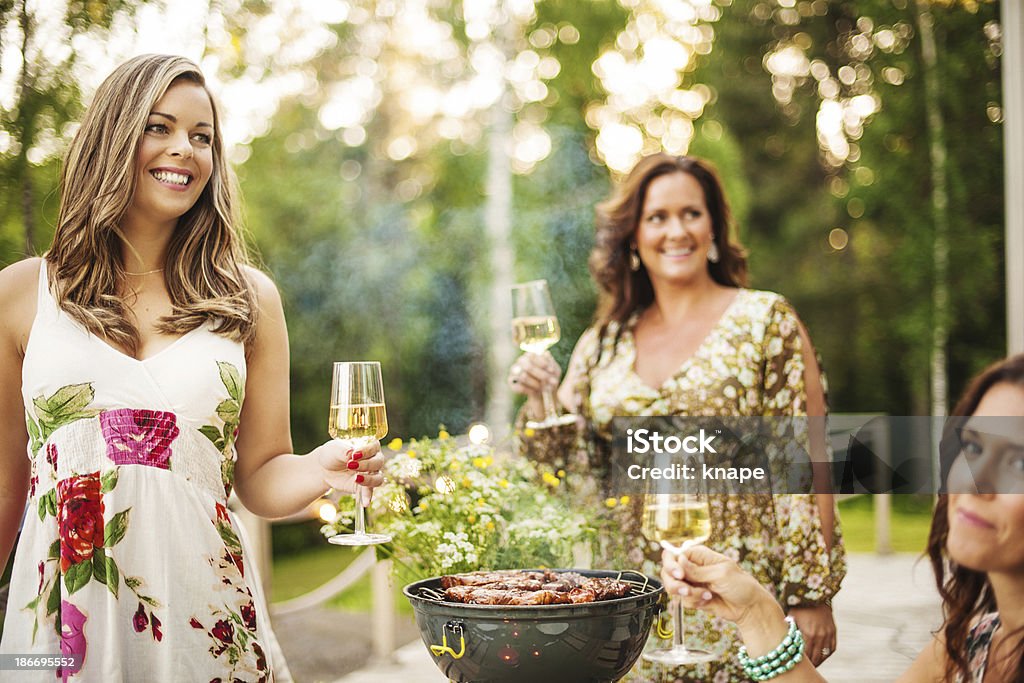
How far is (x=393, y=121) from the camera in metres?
6.96

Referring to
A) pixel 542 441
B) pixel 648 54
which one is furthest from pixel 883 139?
pixel 542 441

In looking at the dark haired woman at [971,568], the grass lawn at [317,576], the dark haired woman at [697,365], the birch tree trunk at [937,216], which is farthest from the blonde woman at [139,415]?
the grass lawn at [317,576]

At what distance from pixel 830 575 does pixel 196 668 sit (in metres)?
1.25

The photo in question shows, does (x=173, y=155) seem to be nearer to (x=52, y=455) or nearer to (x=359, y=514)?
(x=52, y=455)

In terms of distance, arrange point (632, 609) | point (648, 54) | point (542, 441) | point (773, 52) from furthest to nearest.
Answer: point (648, 54)
point (773, 52)
point (542, 441)
point (632, 609)

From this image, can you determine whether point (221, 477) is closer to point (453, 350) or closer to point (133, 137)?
point (133, 137)

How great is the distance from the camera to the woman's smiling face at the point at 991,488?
1088 millimetres

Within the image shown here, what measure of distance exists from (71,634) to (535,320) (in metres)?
1.07

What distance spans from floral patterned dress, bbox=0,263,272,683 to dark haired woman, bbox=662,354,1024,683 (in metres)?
0.72

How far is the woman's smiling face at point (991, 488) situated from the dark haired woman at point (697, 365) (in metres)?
0.85

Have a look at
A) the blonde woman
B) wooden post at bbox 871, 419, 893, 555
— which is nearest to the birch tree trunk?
wooden post at bbox 871, 419, 893, 555

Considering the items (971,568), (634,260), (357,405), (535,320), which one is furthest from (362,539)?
(634,260)

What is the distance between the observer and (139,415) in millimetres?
1449

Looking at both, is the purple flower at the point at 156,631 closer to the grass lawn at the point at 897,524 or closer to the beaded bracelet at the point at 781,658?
the beaded bracelet at the point at 781,658
